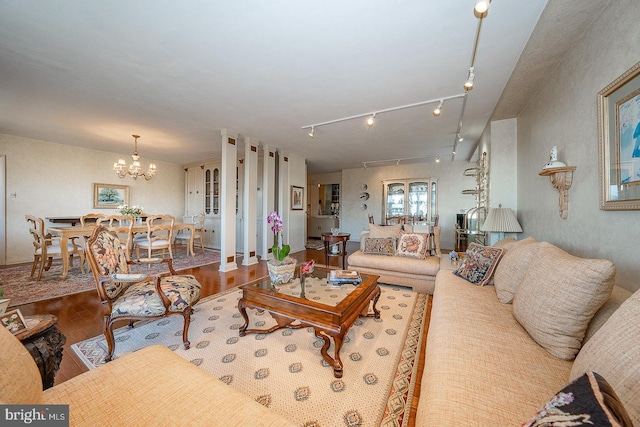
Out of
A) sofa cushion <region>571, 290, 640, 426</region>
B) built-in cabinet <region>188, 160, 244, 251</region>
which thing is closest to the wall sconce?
sofa cushion <region>571, 290, 640, 426</region>

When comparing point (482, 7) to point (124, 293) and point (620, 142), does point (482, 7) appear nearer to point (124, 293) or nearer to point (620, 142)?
point (620, 142)

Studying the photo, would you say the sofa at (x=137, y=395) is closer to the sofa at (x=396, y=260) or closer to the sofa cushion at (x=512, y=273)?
the sofa cushion at (x=512, y=273)

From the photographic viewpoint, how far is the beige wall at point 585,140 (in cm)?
130

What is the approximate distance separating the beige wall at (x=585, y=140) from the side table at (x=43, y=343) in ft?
9.62

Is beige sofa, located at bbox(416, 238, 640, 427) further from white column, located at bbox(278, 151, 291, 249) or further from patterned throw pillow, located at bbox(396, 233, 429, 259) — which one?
white column, located at bbox(278, 151, 291, 249)

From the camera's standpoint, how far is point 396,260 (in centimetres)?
318

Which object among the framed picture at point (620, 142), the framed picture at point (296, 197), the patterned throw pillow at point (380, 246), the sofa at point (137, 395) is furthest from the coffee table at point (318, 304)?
the framed picture at point (296, 197)

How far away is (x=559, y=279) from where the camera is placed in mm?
1122

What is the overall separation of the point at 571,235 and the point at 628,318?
1465 mm

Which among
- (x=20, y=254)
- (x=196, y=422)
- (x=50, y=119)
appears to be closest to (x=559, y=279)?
(x=196, y=422)

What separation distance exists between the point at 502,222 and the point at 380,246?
151cm

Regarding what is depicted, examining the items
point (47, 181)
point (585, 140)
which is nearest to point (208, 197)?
point (47, 181)

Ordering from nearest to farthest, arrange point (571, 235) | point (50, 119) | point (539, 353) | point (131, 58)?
1. point (539, 353)
2. point (571, 235)
3. point (131, 58)
4. point (50, 119)

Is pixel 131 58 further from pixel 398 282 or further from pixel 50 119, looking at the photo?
pixel 398 282
